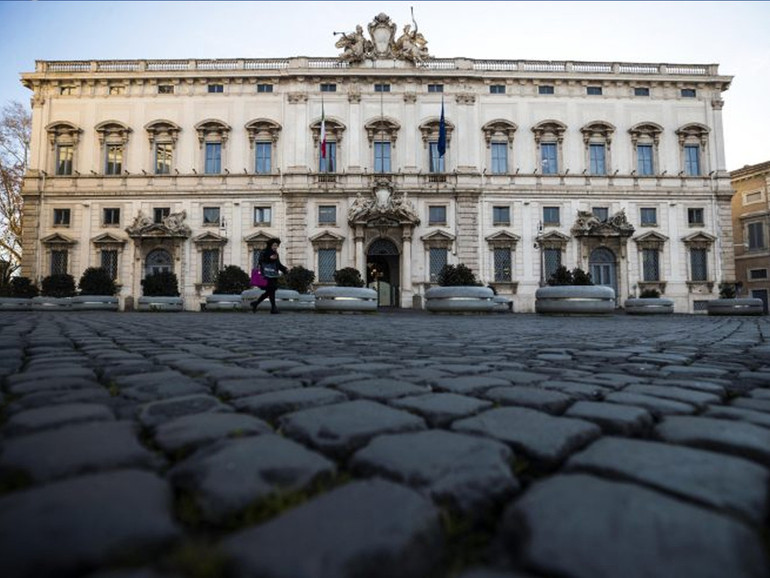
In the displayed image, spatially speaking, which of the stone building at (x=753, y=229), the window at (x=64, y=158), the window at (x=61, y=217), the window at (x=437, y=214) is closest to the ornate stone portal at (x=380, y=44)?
the window at (x=437, y=214)

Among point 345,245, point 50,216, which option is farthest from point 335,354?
point 50,216

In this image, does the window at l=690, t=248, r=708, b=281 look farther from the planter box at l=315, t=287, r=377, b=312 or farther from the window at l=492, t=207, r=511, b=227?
the planter box at l=315, t=287, r=377, b=312

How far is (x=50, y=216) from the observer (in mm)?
25156

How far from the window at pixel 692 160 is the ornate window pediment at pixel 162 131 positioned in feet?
95.3

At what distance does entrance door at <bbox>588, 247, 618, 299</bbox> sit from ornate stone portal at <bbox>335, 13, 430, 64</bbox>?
48.8ft

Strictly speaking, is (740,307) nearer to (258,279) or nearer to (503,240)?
(503,240)

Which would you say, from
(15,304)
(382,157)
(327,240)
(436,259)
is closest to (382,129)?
(382,157)

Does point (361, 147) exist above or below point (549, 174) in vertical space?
above

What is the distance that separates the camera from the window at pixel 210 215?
2516cm

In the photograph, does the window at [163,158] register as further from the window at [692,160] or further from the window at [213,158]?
the window at [692,160]

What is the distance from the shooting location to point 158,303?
707 inches

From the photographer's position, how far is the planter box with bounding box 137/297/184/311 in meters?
17.9

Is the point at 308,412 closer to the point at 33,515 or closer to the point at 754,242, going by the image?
the point at 33,515

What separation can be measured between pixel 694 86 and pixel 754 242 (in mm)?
13506
